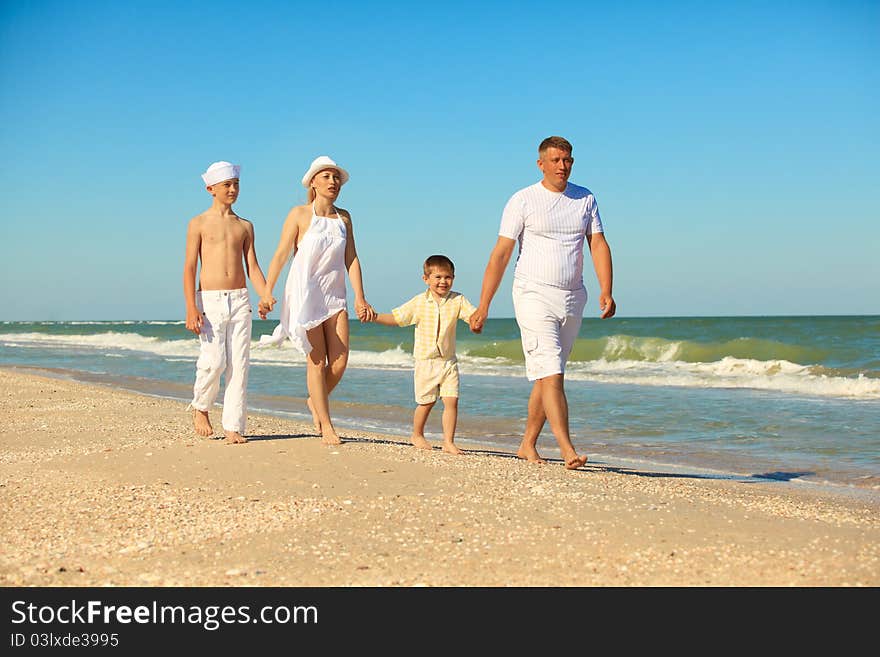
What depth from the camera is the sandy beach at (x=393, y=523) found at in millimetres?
3471

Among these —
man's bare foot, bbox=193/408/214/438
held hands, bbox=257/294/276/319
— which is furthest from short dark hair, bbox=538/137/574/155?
man's bare foot, bbox=193/408/214/438

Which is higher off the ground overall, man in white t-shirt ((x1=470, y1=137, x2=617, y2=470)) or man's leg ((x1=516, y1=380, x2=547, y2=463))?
man in white t-shirt ((x1=470, y1=137, x2=617, y2=470))

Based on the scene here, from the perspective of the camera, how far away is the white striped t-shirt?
5.98 meters

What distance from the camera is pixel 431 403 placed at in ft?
23.6

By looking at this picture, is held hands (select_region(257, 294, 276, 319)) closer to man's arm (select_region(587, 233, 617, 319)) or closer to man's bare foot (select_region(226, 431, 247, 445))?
man's bare foot (select_region(226, 431, 247, 445))

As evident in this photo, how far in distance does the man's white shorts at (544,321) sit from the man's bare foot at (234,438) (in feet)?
7.20

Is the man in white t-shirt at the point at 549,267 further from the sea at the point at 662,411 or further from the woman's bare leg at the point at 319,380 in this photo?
the sea at the point at 662,411

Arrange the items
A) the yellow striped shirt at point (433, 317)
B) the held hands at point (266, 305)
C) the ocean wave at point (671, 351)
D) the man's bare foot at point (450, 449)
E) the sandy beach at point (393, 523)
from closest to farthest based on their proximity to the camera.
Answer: the sandy beach at point (393, 523) → the held hands at point (266, 305) → the man's bare foot at point (450, 449) → the yellow striped shirt at point (433, 317) → the ocean wave at point (671, 351)

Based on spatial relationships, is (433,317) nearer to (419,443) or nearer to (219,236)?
(419,443)

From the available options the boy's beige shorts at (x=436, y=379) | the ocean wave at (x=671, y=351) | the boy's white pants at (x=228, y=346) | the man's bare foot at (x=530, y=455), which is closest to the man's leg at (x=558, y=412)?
the man's bare foot at (x=530, y=455)

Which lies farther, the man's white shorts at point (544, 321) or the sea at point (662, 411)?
the sea at point (662, 411)
